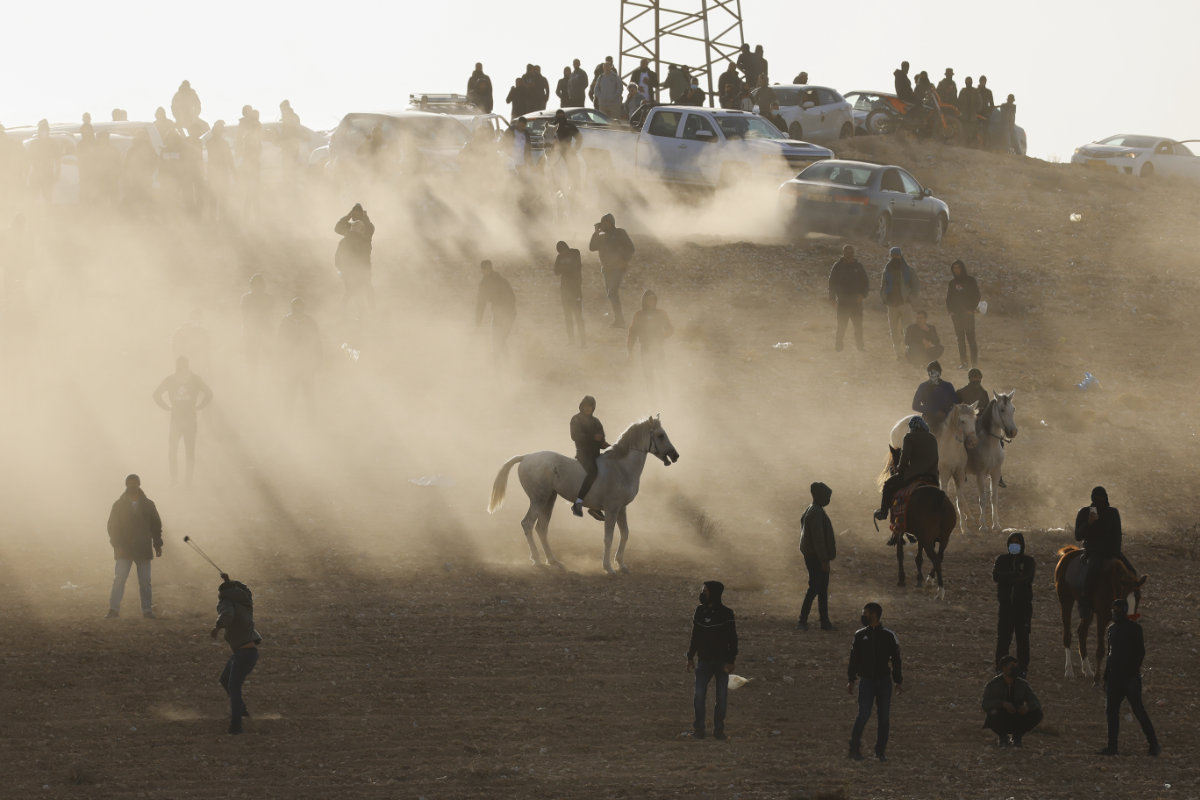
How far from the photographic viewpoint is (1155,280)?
1560 inches

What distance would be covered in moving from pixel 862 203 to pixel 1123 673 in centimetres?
2328

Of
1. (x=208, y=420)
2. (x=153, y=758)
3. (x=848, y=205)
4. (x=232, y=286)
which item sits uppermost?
(x=848, y=205)

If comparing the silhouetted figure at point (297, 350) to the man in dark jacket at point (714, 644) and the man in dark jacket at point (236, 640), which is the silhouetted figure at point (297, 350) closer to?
the man in dark jacket at point (236, 640)

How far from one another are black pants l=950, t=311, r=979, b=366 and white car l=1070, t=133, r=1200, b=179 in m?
22.3

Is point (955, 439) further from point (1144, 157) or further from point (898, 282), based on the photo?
point (1144, 157)

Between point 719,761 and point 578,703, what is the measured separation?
1993 mm

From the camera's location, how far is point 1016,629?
16.2 meters

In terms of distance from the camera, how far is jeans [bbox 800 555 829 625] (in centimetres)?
1784

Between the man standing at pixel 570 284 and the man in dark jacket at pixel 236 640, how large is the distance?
15.1 m

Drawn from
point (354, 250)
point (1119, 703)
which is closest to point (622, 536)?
point (1119, 703)

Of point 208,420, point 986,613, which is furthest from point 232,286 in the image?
point 986,613

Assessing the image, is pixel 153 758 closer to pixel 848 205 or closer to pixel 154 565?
pixel 154 565

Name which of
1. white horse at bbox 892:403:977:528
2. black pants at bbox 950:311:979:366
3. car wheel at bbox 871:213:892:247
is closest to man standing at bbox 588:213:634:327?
black pants at bbox 950:311:979:366

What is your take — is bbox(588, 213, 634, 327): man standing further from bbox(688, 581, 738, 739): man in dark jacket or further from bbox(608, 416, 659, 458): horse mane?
bbox(688, 581, 738, 739): man in dark jacket
